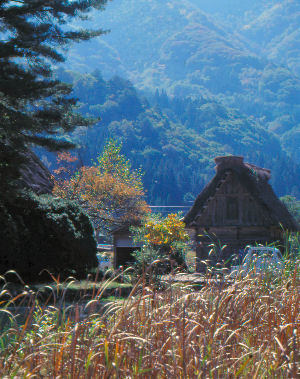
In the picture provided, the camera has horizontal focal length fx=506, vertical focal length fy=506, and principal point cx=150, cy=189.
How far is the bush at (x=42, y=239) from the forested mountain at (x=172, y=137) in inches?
3731

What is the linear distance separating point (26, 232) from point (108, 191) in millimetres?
24778

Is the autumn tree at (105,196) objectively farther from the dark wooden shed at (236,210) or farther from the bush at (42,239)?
the bush at (42,239)

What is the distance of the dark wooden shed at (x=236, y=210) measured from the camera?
88.3 ft

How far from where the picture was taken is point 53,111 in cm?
1349

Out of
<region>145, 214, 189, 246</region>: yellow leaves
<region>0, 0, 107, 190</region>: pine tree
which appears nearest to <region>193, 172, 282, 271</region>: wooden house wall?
<region>145, 214, 189, 246</region>: yellow leaves

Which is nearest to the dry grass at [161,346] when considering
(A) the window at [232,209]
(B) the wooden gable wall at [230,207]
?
(B) the wooden gable wall at [230,207]

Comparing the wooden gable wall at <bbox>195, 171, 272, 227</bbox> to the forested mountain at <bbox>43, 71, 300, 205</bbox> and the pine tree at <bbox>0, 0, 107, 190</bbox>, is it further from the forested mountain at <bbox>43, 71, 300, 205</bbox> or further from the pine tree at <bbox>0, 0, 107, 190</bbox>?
the forested mountain at <bbox>43, 71, 300, 205</bbox>

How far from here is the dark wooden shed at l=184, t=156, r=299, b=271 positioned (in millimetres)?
26906

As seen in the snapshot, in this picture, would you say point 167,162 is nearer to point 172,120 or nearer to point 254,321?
point 172,120

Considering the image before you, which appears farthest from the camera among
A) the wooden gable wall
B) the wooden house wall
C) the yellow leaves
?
the wooden gable wall

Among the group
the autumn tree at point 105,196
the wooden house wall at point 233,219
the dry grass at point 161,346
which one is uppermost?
the autumn tree at point 105,196

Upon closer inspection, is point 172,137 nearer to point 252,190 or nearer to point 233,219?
point 233,219

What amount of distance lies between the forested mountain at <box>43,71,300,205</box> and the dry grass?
346 feet

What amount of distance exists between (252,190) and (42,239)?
1565 centimetres
